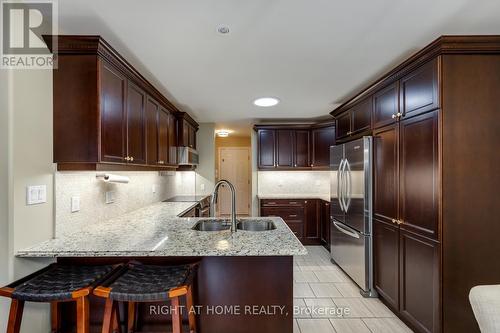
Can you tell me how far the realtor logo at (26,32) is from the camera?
1476 mm

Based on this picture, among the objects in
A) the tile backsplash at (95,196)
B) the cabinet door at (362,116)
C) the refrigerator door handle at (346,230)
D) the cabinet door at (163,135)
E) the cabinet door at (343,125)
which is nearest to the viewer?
the tile backsplash at (95,196)

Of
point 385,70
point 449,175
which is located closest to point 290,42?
point 385,70

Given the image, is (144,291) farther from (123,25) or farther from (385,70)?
(385,70)

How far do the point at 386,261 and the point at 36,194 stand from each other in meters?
2.95

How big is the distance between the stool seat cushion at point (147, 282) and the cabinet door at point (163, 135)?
1705mm

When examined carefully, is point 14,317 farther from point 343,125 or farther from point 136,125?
point 343,125

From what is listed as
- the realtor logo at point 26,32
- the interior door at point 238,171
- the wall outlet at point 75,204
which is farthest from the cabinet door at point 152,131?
the interior door at point 238,171

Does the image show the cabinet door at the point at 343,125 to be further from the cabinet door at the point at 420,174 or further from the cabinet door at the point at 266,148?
the cabinet door at the point at 266,148

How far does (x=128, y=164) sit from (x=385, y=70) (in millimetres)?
2606

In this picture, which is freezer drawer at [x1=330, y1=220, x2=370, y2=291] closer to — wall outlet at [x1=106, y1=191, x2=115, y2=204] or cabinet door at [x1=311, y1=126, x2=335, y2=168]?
cabinet door at [x1=311, y1=126, x2=335, y2=168]

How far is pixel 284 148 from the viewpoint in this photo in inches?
198

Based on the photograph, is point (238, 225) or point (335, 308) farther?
point (335, 308)

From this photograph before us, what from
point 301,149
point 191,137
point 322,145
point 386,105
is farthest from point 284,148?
point 386,105

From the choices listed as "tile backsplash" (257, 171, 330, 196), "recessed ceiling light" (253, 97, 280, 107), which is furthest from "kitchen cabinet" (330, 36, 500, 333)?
"tile backsplash" (257, 171, 330, 196)
